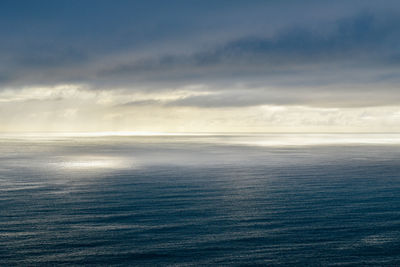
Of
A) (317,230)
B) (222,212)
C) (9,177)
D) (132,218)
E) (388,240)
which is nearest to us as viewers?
(388,240)

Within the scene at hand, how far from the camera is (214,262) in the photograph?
1053 inches

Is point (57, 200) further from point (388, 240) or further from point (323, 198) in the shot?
point (388, 240)

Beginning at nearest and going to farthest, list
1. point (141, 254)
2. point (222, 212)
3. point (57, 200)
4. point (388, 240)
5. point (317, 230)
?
point (141, 254), point (388, 240), point (317, 230), point (222, 212), point (57, 200)

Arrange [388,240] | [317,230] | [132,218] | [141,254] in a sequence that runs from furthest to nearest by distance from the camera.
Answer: [132,218] → [317,230] → [388,240] → [141,254]

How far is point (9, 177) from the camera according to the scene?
236 feet

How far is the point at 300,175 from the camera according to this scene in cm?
Answer: 7544

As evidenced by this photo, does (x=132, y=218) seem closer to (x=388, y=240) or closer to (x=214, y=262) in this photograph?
(x=214, y=262)

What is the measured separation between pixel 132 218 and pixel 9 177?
4247 centimetres

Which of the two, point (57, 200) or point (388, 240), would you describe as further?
point (57, 200)

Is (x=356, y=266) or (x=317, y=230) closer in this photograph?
(x=356, y=266)

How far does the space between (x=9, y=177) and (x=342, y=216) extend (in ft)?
184

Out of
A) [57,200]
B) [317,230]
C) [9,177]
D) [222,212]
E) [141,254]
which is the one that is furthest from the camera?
[9,177]

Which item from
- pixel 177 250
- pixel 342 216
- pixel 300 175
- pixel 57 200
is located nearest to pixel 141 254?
pixel 177 250

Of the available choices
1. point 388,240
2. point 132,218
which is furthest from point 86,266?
point 388,240
